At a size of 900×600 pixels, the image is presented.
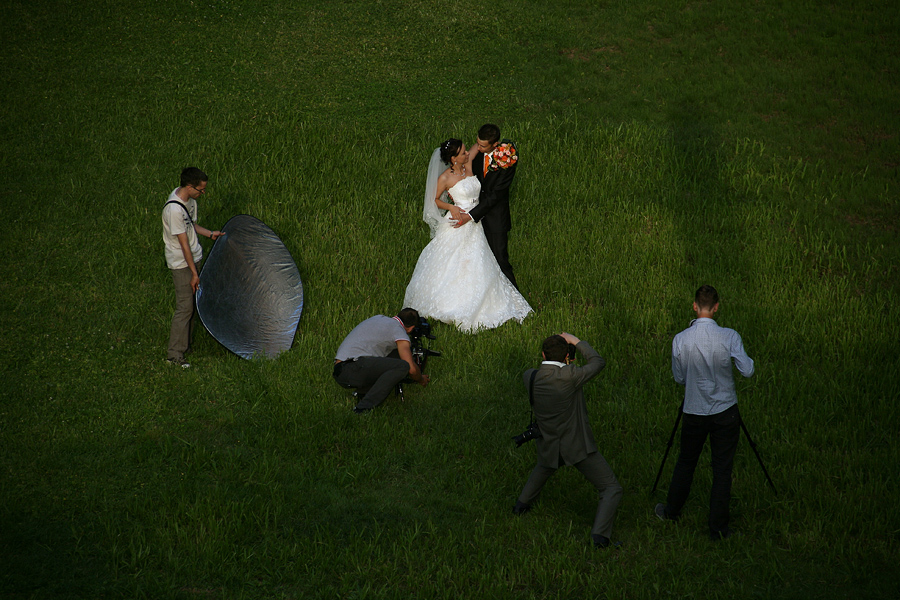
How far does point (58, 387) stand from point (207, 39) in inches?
506

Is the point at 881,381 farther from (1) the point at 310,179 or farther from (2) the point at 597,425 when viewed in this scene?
(1) the point at 310,179

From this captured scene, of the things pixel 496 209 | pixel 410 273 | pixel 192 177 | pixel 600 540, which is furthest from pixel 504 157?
pixel 600 540

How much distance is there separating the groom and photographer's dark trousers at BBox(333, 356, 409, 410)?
2714 millimetres

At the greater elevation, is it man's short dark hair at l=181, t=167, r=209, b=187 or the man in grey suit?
man's short dark hair at l=181, t=167, r=209, b=187

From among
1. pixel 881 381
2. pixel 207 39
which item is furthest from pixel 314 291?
pixel 207 39

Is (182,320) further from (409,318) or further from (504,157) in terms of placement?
(504,157)

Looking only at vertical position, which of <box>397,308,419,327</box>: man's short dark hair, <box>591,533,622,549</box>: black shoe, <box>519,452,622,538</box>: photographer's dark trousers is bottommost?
<box>591,533,622,549</box>: black shoe

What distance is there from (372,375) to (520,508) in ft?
8.10

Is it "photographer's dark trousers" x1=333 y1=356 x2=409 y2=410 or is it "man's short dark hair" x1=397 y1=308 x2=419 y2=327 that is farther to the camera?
"man's short dark hair" x1=397 y1=308 x2=419 y2=327

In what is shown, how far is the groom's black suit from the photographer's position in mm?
10453

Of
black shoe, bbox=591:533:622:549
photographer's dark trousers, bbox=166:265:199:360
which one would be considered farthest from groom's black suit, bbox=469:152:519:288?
black shoe, bbox=591:533:622:549

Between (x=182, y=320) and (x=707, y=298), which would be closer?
(x=707, y=298)

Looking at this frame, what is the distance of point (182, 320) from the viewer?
9.73 m

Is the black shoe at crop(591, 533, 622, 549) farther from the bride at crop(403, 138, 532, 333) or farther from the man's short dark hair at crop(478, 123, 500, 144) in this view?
the man's short dark hair at crop(478, 123, 500, 144)
